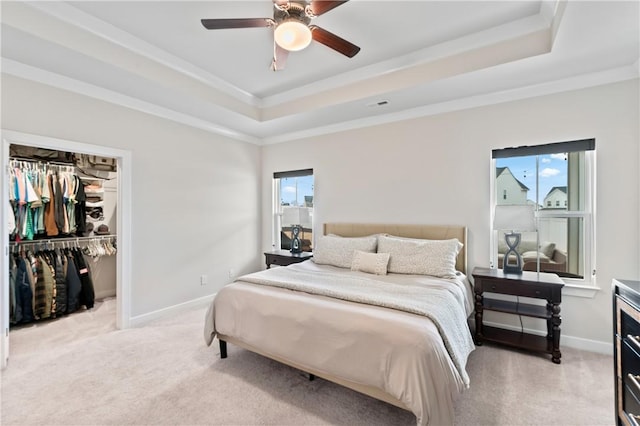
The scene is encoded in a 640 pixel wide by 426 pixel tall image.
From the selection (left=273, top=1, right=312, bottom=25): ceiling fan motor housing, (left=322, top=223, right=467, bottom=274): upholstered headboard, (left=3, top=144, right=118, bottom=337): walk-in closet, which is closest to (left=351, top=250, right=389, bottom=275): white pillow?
(left=322, top=223, right=467, bottom=274): upholstered headboard

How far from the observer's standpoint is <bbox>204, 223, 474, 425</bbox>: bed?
1555 mm

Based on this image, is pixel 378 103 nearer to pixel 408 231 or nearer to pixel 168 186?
pixel 408 231

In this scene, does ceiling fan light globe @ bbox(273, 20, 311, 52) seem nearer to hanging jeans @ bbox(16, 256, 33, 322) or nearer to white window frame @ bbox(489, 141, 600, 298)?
white window frame @ bbox(489, 141, 600, 298)

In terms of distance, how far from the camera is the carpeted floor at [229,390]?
1.83m

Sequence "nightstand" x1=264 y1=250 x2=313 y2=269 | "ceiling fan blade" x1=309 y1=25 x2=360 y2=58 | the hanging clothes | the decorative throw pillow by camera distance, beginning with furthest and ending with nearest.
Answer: "nightstand" x1=264 y1=250 x2=313 y2=269, the hanging clothes, the decorative throw pillow, "ceiling fan blade" x1=309 y1=25 x2=360 y2=58

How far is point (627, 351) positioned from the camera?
4.71ft

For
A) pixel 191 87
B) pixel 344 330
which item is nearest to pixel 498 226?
pixel 344 330

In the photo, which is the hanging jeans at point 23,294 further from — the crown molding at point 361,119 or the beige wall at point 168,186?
the crown molding at point 361,119

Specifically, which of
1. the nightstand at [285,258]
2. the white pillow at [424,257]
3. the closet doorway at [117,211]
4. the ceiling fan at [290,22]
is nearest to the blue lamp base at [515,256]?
the white pillow at [424,257]

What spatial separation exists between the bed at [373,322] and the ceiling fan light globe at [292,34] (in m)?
1.81

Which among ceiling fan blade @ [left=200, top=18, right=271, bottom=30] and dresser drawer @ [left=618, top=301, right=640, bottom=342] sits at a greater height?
ceiling fan blade @ [left=200, top=18, right=271, bottom=30]

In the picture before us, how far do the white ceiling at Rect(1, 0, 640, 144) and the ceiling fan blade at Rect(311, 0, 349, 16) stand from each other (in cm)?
57

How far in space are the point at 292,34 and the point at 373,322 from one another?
1.92 metres

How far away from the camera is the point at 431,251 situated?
2.97 metres
